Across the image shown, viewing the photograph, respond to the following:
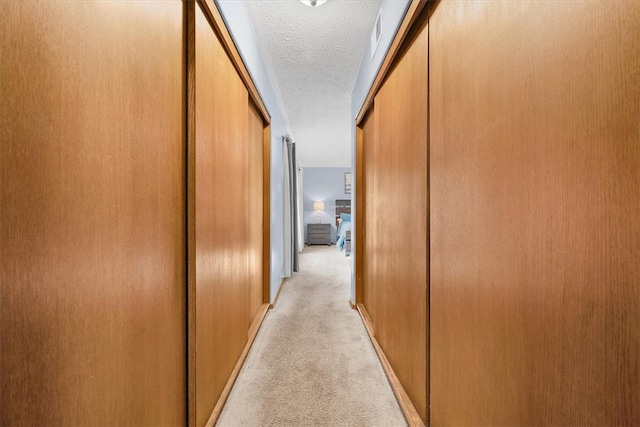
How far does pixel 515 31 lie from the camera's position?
2.23ft

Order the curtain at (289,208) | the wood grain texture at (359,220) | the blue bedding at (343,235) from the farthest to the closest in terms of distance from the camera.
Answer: the blue bedding at (343,235)
the curtain at (289,208)
the wood grain texture at (359,220)

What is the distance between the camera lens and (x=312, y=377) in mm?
1672

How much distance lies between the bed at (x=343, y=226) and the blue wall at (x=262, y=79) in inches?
112

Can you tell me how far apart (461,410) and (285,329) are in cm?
164

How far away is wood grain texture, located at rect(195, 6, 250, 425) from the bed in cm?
456

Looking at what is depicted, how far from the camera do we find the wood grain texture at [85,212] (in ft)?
1.54

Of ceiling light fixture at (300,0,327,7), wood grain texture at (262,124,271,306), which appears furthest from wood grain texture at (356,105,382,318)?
wood grain texture at (262,124,271,306)

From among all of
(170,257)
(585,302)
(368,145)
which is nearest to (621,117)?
(585,302)

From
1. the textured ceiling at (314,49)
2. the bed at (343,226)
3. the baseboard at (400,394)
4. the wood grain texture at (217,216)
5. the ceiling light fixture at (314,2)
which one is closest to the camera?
the wood grain texture at (217,216)

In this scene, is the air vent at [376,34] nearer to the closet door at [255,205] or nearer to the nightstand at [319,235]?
the closet door at [255,205]

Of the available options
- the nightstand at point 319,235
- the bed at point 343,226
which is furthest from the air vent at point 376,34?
the nightstand at point 319,235

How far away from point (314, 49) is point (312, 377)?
96.3 inches

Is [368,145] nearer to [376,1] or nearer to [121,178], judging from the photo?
[376,1]

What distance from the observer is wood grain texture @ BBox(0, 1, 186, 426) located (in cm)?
47
